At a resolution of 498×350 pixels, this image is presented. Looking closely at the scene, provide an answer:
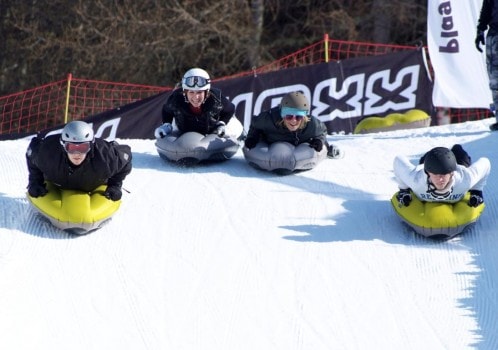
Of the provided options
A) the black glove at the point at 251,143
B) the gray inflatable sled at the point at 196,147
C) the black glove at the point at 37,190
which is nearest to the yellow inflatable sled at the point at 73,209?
the black glove at the point at 37,190

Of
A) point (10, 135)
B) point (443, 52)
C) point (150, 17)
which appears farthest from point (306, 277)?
point (150, 17)

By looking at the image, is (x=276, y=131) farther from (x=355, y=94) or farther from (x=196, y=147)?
(x=355, y=94)

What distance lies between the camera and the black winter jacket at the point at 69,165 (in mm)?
8609

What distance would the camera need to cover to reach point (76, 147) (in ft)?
27.9

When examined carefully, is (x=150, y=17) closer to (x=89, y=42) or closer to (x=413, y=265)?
(x=89, y=42)

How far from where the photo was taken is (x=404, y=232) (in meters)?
9.02

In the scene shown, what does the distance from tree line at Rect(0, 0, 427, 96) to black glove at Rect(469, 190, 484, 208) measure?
33.8ft

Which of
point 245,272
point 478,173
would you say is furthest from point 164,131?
point 478,173

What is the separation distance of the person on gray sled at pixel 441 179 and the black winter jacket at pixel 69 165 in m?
2.03

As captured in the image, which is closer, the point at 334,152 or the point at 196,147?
the point at 196,147

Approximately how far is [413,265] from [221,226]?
148 centimetres

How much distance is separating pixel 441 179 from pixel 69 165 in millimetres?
2600

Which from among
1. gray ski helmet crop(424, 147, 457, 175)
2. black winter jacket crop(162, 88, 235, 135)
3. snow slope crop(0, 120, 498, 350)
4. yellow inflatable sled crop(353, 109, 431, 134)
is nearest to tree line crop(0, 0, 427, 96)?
yellow inflatable sled crop(353, 109, 431, 134)

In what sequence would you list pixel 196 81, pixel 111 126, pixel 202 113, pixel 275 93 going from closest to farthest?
pixel 196 81, pixel 202 113, pixel 111 126, pixel 275 93
